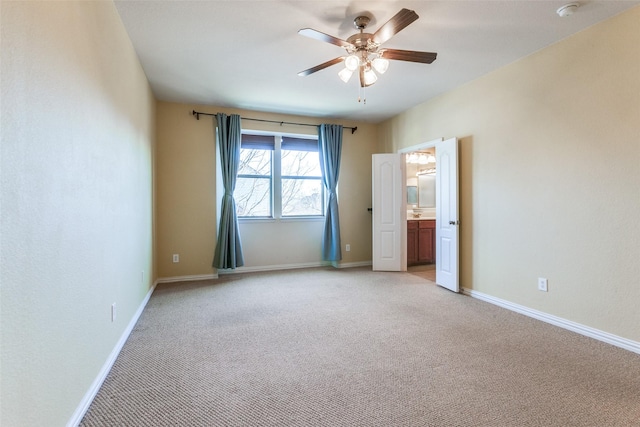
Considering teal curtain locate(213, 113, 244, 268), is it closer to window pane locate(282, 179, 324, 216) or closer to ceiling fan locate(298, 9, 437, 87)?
window pane locate(282, 179, 324, 216)

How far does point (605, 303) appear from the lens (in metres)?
2.45

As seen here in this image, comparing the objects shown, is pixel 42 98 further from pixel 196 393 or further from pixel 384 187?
pixel 384 187

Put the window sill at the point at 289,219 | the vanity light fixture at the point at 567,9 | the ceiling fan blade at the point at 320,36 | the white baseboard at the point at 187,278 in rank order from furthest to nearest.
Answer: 1. the window sill at the point at 289,219
2. the white baseboard at the point at 187,278
3. the vanity light fixture at the point at 567,9
4. the ceiling fan blade at the point at 320,36

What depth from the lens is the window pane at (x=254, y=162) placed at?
16.3 ft

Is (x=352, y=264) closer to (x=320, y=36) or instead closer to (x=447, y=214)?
(x=447, y=214)

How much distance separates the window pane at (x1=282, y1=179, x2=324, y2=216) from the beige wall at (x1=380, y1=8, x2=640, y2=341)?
2510 mm

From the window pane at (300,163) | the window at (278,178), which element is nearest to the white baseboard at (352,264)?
the window at (278,178)

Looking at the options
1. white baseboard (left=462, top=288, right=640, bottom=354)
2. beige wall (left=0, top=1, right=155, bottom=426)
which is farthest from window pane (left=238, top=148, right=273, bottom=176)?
white baseboard (left=462, top=288, right=640, bottom=354)

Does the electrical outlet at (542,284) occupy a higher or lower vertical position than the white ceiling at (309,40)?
lower

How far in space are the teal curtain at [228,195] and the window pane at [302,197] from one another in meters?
0.97

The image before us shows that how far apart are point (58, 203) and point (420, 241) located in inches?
206

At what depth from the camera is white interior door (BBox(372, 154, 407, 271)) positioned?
497 centimetres

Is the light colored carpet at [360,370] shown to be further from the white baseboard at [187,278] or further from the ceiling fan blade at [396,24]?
the ceiling fan blade at [396,24]

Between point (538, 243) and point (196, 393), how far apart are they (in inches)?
128
